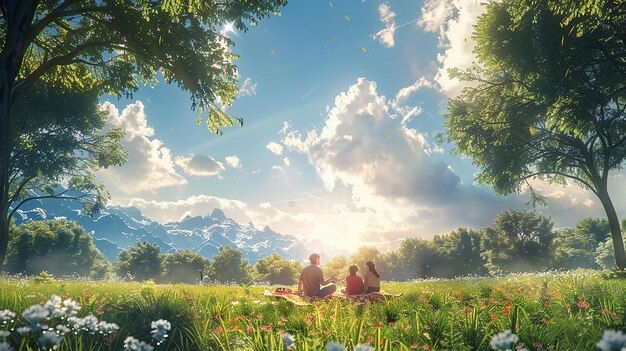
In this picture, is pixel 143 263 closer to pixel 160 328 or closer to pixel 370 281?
pixel 370 281

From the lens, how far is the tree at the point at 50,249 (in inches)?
2618

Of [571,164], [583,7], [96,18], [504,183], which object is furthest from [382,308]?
[571,164]

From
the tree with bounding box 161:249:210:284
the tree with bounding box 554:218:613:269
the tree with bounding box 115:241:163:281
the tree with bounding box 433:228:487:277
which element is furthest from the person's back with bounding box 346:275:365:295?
the tree with bounding box 554:218:613:269

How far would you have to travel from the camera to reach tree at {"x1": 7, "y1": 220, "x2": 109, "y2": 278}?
66500 millimetres

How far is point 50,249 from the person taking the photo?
71375 mm

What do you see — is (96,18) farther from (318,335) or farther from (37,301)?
(318,335)

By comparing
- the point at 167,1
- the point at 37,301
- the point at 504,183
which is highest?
the point at 167,1

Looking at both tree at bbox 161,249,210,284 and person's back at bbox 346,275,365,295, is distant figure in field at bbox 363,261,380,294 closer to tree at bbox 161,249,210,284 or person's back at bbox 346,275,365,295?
person's back at bbox 346,275,365,295

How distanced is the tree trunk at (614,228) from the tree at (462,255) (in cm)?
5775

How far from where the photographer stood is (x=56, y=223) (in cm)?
7788

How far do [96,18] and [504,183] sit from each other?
22.4 metres

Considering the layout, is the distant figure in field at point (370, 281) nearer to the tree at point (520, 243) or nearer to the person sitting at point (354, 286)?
the person sitting at point (354, 286)

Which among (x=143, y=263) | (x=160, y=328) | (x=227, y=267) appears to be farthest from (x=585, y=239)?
(x=143, y=263)

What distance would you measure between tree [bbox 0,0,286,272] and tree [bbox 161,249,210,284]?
277 feet
